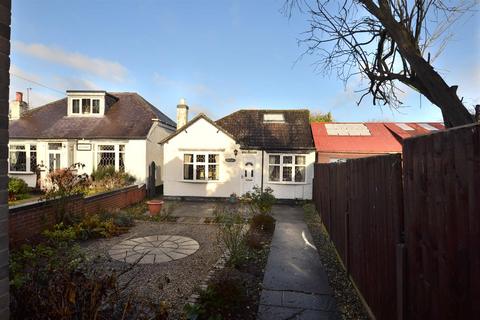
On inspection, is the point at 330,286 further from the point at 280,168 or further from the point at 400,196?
the point at 280,168

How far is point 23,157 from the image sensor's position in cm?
1802

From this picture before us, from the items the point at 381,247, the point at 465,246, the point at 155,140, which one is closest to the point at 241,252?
the point at 381,247

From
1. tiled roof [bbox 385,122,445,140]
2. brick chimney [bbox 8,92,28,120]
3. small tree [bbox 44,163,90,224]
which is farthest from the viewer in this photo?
brick chimney [bbox 8,92,28,120]

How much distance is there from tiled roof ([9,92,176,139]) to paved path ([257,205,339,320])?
1244 centimetres

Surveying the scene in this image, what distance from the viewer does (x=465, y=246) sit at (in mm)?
1630

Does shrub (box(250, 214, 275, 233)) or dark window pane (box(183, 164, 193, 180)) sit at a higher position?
dark window pane (box(183, 164, 193, 180))

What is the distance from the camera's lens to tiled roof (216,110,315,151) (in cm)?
1605

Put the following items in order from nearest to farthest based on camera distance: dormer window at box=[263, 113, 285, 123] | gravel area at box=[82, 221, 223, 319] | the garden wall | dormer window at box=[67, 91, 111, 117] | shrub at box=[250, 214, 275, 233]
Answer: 1. gravel area at box=[82, 221, 223, 319]
2. the garden wall
3. shrub at box=[250, 214, 275, 233]
4. dormer window at box=[263, 113, 285, 123]
5. dormer window at box=[67, 91, 111, 117]

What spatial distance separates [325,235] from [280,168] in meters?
7.82

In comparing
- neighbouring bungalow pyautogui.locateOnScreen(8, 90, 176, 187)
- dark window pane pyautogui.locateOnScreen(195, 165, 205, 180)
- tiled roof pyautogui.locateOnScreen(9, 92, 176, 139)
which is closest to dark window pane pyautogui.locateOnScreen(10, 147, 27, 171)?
neighbouring bungalow pyautogui.locateOnScreen(8, 90, 176, 187)

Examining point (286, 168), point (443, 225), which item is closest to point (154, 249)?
point (443, 225)

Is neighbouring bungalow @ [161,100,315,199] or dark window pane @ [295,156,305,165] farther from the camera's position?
dark window pane @ [295,156,305,165]

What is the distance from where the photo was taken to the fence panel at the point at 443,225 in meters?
1.57

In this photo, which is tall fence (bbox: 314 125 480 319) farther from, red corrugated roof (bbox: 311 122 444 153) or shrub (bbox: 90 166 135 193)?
shrub (bbox: 90 166 135 193)
